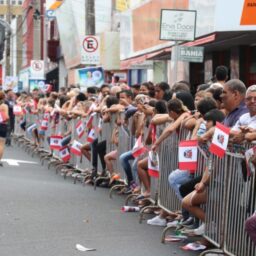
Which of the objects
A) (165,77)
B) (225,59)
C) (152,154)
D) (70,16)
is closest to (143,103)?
(152,154)

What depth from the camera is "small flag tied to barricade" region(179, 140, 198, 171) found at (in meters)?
9.52

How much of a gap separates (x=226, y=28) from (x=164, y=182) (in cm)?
792

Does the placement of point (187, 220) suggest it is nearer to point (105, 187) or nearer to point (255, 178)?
point (255, 178)

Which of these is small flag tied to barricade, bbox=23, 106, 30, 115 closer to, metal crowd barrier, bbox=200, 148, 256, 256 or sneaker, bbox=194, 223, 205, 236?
sneaker, bbox=194, 223, 205, 236

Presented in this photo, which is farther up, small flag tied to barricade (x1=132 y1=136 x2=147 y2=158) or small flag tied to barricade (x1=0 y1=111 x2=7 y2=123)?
A: small flag tied to barricade (x1=0 y1=111 x2=7 y2=123)

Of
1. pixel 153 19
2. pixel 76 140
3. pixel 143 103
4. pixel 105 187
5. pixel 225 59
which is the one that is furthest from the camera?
pixel 153 19

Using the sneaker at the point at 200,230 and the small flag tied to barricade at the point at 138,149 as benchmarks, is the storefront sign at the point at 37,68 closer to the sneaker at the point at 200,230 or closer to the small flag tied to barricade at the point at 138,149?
the small flag tied to barricade at the point at 138,149

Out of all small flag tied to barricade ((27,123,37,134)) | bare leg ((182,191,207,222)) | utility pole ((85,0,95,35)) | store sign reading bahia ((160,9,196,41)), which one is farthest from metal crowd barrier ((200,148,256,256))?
utility pole ((85,0,95,35))

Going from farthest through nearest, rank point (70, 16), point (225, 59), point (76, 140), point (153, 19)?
1. point (70, 16)
2. point (153, 19)
3. point (225, 59)
4. point (76, 140)

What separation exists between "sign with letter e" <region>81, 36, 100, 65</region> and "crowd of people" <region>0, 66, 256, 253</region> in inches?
198

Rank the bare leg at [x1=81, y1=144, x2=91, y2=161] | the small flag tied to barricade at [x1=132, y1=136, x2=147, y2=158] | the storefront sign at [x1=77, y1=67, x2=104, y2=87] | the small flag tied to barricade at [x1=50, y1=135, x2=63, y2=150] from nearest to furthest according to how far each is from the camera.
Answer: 1. the small flag tied to barricade at [x1=132, y1=136, x2=147, y2=158]
2. the bare leg at [x1=81, y1=144, x2=91, y2=161]
3. the small flag tied to barricade at [x1=50, y1=135, x2=63, y2=150]
4. the storefront sign at [x1=77, y1=67, x2=104, y2=87]

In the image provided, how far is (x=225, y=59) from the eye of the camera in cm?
2323

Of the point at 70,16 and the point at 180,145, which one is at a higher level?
the point at 70,16

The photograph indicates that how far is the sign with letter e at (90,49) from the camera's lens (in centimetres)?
2505
